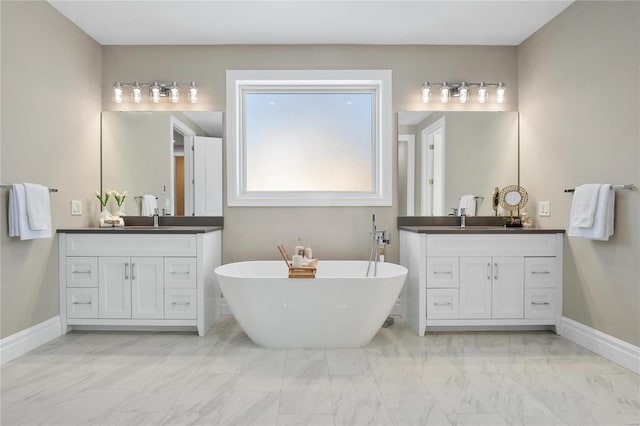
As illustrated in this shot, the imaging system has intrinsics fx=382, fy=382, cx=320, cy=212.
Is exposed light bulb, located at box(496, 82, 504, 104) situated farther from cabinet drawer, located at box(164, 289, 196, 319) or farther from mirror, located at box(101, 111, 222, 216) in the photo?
cabinet drawer, located at box(164, 289, 196, 319)

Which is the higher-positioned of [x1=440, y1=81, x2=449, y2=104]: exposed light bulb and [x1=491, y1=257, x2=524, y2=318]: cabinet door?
[x1=440, y1=81, x2=449, y2=104]: exposed light bulb

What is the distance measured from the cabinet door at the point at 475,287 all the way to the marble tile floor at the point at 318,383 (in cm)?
20

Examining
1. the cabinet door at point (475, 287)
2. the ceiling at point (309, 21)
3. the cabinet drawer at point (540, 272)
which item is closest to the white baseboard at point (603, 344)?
the cabinet drawer at point (540, 272)

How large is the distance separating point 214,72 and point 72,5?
114 centimetres

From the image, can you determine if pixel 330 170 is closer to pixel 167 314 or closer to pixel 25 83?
pixel 167 314

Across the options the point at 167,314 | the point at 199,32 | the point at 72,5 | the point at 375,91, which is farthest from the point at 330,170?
the point at 72,5

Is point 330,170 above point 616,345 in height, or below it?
above

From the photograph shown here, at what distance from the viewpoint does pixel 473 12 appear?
9.82 ft

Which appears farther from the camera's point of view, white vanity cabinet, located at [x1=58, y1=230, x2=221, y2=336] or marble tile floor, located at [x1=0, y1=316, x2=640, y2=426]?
white vanity cabinet, located at [x1=58, y1=230, x2=221, y2=336]

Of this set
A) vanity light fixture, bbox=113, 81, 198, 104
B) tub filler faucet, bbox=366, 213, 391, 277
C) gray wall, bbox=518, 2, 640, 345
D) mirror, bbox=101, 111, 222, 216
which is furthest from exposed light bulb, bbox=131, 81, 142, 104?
gray wall, bbox=518, 2, 640, 345

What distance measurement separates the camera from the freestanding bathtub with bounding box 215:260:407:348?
256 cm

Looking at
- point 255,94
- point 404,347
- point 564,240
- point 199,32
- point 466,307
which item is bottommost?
point 404,347

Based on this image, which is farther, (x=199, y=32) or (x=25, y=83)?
(x=199, y=32)

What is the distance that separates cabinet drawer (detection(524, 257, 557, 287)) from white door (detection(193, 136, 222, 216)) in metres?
2.67
